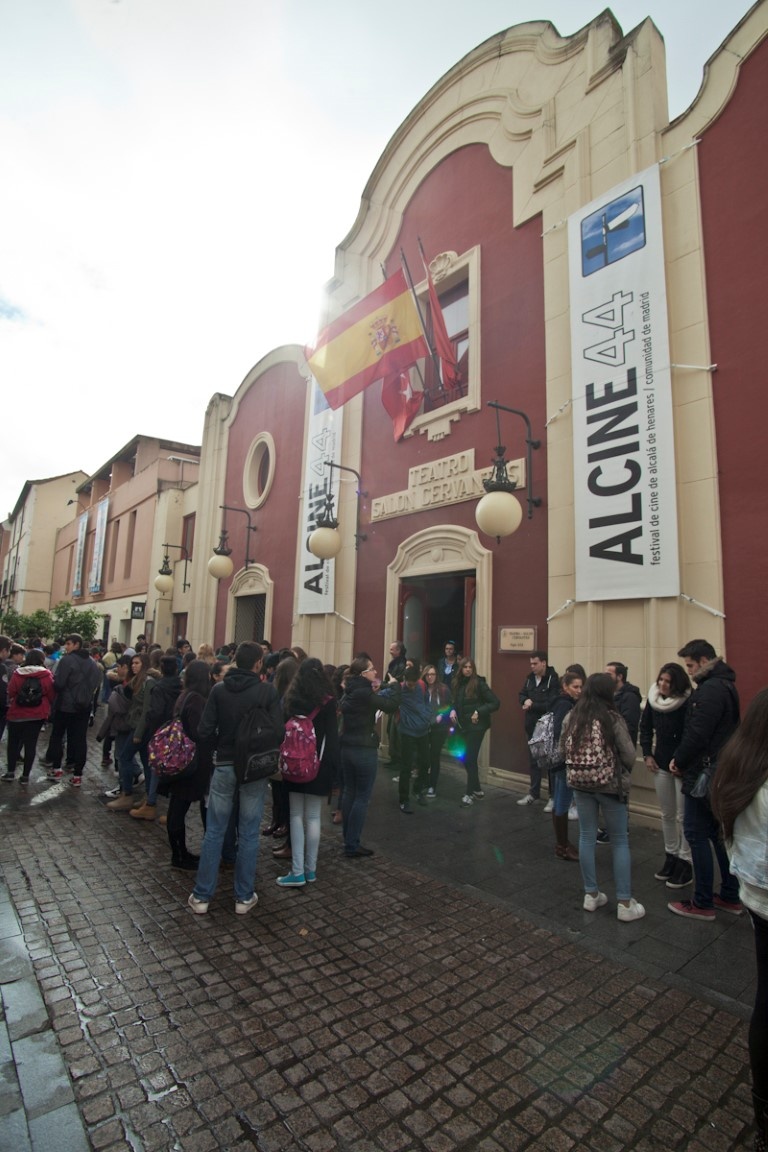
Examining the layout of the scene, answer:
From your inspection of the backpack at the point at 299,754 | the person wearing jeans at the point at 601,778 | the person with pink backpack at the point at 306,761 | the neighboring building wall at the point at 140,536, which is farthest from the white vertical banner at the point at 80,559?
the person wearing jeans at the point at 601,778

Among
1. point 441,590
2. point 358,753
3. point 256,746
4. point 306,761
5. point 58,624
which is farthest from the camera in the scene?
point 58,624

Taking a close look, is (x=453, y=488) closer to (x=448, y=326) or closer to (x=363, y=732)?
(x=448, y=326)

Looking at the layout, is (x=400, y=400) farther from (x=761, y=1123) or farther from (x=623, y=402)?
(x=761, y=1123)

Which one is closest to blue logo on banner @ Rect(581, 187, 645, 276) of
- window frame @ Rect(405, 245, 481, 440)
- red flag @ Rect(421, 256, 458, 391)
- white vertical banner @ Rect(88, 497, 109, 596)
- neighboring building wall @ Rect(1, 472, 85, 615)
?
window frame @ Rect(405, 245, 481, 440)

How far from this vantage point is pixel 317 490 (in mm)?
12109

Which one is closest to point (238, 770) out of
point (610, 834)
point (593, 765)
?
point (593, 765)

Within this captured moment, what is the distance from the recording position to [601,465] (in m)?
6.89

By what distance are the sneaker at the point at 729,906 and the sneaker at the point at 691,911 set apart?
15 cm

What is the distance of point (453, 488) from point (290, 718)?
17.5 feet

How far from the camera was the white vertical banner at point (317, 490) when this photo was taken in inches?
448

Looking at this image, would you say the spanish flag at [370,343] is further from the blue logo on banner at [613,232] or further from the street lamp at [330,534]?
the blue logo on banner at [613,232]

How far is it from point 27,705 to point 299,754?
4.51 m

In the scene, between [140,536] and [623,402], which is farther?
[140,536]

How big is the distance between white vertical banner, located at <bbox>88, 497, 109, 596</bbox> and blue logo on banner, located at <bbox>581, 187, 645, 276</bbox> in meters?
24.7
